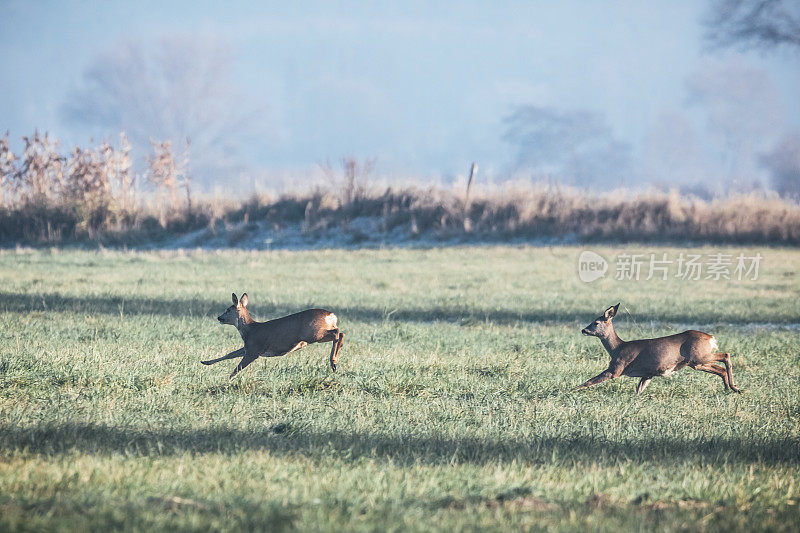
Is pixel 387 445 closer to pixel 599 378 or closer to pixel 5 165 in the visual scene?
pixel 599 378

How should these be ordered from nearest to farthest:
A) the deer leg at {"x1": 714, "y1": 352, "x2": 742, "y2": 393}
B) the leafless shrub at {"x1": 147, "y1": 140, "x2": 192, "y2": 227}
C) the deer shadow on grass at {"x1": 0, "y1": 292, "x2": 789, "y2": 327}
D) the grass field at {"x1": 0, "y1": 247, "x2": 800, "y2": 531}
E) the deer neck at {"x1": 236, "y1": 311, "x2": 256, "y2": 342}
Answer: the grass field at {"x1": 0, "y1": 247, "x2": 800, "y2": 531}
the deer neck at {"x1": 236, "y1": 311, "x2": 256, "y2": 342}
the deer leg at {"x1": 714, "y1": 352, "x2": 742, "y2": 393}
the deer shadow on grass at {"x1": 0, "y1": 292, "x2": 789, "y2": 327}
the leafless shrub at {"x1": 147, "y1": 140, "x2": 192, "y2": 227}

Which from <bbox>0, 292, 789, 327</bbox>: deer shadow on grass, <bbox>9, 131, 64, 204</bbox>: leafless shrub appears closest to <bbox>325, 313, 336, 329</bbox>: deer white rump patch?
<bbox>0, 292, 789, 327</bbox>: deer shadow on grass

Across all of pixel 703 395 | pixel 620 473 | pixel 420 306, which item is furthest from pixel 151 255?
pixel 620 473

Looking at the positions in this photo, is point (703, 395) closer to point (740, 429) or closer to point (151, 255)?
point (740, 429)

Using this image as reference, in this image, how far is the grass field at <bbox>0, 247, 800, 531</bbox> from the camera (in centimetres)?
377

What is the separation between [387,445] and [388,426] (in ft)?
1.41

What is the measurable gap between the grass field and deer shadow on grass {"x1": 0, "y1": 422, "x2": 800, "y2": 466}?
0.8 inches

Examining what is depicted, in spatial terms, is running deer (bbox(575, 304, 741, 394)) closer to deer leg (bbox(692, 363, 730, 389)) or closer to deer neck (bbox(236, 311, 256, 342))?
deer leg (bbox(692, 363, 730, 389))

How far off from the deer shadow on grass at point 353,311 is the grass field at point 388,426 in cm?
7

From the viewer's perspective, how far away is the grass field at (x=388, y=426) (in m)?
3.77

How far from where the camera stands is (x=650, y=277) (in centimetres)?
1900

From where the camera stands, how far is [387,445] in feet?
17.0

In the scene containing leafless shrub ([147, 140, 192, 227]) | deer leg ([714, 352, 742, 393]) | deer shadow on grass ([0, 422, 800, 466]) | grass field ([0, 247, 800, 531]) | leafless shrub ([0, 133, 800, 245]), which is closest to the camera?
grass field ([0, 247, 800, 531])

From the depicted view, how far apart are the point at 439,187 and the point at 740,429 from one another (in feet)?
82.3
